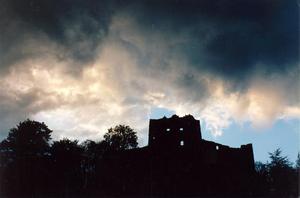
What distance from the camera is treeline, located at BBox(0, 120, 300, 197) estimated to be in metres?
54.2

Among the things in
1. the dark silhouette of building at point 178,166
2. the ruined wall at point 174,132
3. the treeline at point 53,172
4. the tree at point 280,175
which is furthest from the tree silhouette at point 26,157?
the tree at point 280,175

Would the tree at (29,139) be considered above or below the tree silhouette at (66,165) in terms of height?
above

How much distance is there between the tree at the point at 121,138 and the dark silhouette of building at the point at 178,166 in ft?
83.0

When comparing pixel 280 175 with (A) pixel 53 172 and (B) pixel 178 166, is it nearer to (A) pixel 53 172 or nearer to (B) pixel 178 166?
(B) pixel 178 166

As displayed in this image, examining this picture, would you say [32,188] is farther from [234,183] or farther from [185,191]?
[234,183]

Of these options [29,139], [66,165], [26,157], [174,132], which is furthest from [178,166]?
[29,139]

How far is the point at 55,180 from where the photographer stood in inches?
2226

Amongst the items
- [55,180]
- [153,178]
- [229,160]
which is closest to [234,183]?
[229,160]

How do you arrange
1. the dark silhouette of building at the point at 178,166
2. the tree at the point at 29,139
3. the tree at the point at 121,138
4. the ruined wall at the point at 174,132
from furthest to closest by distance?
the tree at the point at 121,138
the tree at the point at 29,139
the ruined wall at the point at 174,132
the dark silhouette of building at the point at 178,166

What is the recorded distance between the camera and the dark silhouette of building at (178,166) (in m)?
52.5

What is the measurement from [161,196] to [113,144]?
122ft

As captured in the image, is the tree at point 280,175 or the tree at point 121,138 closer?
the tree at point 280,175

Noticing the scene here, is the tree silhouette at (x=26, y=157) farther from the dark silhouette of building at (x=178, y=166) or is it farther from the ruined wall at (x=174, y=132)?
the ruined wall at (x=174, y=132)

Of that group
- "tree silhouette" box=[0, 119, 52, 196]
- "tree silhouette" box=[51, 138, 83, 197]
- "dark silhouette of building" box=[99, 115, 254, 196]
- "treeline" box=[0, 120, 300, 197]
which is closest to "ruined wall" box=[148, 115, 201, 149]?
"dark silhouette of building" box=[99, 115, 254, 196]
